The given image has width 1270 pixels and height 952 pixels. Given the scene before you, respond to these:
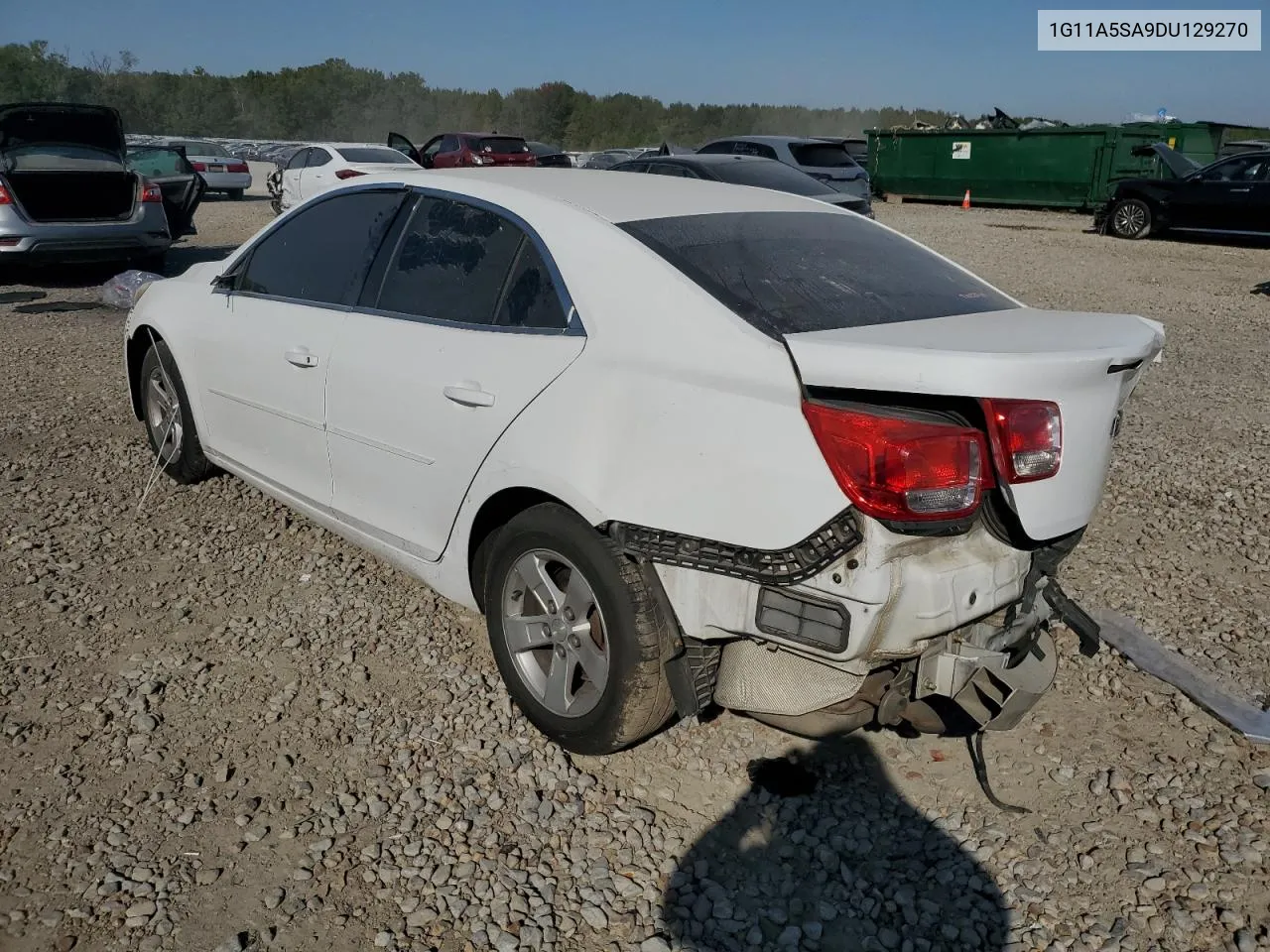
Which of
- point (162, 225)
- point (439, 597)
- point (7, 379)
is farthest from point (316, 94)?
point (439, 597)

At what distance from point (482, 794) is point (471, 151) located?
66.2 feet

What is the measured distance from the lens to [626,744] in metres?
2.90

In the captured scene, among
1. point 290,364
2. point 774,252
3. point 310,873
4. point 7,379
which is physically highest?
point 774,252

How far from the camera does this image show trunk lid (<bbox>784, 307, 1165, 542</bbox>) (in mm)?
2246

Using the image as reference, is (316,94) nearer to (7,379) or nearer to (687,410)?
(7,379)

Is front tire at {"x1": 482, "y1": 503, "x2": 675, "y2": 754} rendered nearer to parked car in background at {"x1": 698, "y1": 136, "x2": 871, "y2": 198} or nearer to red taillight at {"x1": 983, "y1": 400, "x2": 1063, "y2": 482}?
red taillight at {"x1": 983, "y1": 400, "x2": 1063, "y2": 482}

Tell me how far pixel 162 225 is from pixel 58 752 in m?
9.58

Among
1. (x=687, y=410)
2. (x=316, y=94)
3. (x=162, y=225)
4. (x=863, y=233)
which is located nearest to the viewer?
(x=687, y=410)

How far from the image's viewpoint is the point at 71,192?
1064cm

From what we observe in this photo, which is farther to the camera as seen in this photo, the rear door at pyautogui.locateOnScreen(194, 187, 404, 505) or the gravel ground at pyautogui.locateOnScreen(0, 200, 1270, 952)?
the rear door at pyautogui.locateOnScreen(194, 187, 404, 505)

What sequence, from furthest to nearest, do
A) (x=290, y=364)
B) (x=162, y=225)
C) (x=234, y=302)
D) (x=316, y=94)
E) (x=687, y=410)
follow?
1. (x=316, y=94)
2. (x=162, y=225)
3. (x=234, y=302)
4. (x=290, y=364)
5. (x=687, y=410)

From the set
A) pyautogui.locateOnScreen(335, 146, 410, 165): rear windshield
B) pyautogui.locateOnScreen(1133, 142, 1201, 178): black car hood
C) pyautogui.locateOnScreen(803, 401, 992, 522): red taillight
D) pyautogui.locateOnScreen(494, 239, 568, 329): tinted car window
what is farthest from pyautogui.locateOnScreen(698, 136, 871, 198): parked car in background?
pyautogui.locateOnScreen(803, 401, 992, 522): red taillight

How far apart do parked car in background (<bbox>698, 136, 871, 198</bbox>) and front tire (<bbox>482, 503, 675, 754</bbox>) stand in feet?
43.7

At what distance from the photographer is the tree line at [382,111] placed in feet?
199
